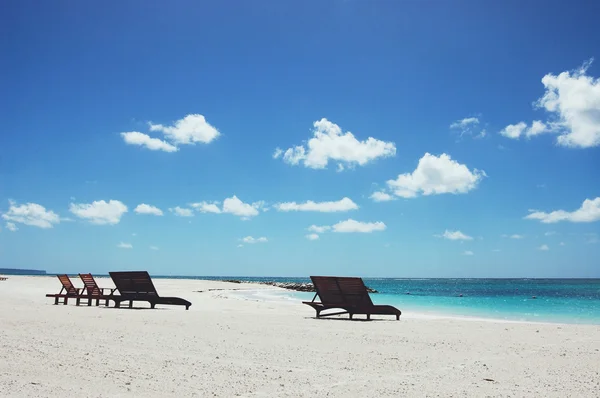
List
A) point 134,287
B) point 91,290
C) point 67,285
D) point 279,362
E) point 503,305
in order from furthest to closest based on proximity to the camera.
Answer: point 503,305, point 67,285, point 91,290, point 134,287, point 279,362

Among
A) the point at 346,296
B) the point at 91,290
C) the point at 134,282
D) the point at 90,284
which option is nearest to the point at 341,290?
the point at 346,296

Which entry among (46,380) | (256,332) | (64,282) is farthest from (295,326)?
(64,282)

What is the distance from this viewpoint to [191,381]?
607 centimetres

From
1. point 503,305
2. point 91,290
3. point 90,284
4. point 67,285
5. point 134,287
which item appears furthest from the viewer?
point 503,305

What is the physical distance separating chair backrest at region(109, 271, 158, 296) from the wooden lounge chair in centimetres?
663

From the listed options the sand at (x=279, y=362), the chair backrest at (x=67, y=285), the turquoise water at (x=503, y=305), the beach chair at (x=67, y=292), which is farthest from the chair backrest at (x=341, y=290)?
the chair backrest at (x=67, y=285)

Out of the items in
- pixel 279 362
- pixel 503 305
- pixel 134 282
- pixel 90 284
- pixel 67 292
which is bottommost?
pixel 503 305

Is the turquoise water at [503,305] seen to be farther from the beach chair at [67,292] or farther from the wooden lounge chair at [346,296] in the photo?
the beach chair at [67,292]

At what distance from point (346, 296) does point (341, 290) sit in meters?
0.26

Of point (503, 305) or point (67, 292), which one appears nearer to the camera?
point (67, 292)

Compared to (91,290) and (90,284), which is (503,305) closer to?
(90,284)

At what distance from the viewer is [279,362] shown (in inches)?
297

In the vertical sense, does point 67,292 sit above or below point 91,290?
below

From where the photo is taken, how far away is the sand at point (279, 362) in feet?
19.0
